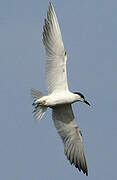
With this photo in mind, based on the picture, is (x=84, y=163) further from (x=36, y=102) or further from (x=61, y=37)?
(x=61, y=37)

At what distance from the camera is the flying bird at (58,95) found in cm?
1808

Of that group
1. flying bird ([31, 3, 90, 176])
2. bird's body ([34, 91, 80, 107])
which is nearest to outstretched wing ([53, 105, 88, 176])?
flying bird ([31, 3, 90, 176])

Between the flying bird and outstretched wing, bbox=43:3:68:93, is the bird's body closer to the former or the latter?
the flying bird

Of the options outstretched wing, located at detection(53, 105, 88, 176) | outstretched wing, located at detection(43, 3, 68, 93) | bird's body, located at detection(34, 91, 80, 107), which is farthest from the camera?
outstretched wing, located at detection(53, 105, 88, 176)

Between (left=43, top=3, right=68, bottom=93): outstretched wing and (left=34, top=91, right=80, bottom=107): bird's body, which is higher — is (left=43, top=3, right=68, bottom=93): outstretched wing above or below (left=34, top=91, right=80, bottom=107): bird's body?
above

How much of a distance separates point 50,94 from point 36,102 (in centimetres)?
49

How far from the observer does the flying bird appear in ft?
59.3

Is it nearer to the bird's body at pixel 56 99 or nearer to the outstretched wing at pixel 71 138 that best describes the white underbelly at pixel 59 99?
the bird's body at pixel 56 99

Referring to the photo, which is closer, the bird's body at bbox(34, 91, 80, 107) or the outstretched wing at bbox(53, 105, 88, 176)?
the bird's body at bbox(34, 91, 80, 107)

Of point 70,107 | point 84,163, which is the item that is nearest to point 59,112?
point 70,107

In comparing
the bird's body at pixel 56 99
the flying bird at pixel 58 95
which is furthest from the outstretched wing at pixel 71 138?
the bird's body at pixel 56 99

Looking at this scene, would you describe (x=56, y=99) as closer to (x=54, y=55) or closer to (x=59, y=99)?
(x=59, y=99)

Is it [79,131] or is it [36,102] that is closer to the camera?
[36,102]

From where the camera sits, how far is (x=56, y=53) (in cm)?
1839
